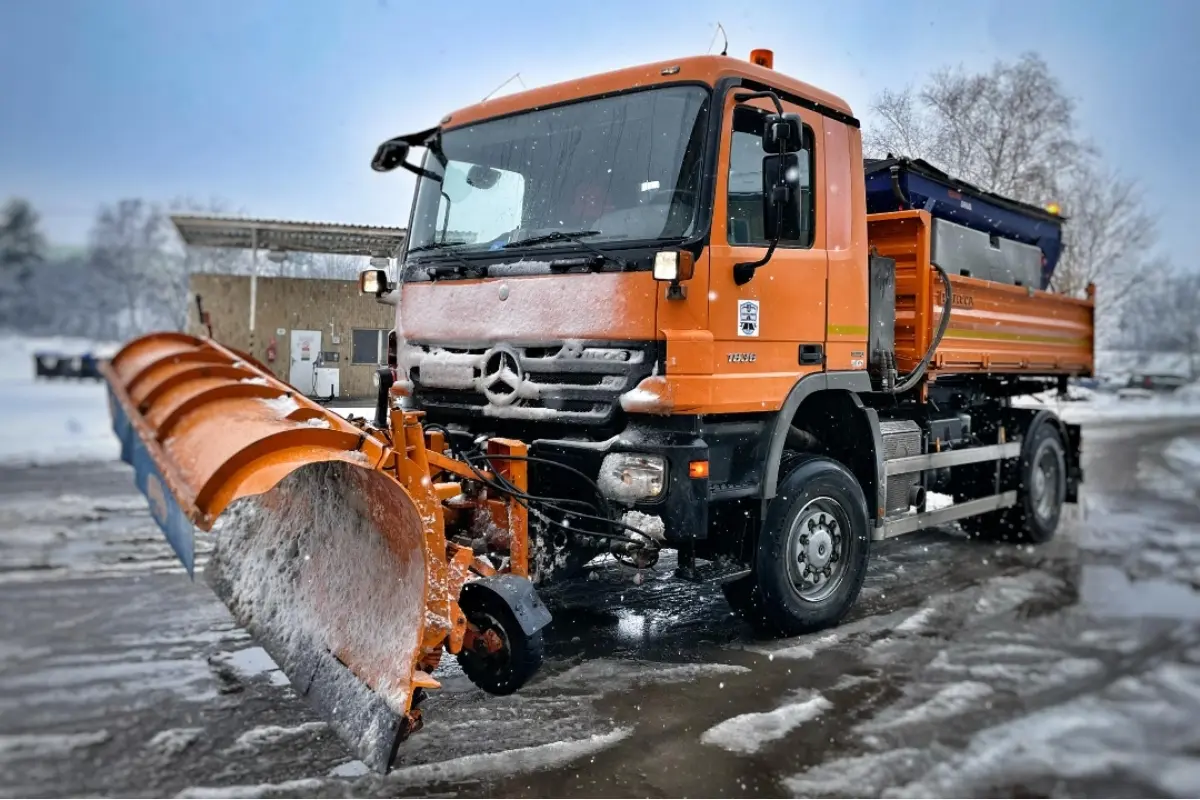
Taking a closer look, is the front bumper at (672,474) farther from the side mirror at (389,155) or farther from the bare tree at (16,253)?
the bare tree at (16,253)

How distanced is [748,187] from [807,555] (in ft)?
6.68

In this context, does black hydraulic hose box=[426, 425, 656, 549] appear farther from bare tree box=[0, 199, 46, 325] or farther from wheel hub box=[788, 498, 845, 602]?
bare tree box=[0, 199, 46, 325]

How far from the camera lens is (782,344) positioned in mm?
4820

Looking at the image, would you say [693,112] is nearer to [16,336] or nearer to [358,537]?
[358,537]

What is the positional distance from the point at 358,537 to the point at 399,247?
8.39 feet

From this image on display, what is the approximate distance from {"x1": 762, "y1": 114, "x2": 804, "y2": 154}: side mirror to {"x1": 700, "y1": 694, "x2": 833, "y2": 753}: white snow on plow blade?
253 cm

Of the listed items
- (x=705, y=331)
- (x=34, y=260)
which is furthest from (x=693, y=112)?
(x=34, y=260)

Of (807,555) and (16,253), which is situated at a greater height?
(16,253)

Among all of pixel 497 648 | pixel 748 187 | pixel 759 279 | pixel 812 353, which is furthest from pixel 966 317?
pixel 497 648

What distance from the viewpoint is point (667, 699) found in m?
4.08

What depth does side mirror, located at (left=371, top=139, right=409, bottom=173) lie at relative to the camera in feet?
16.9

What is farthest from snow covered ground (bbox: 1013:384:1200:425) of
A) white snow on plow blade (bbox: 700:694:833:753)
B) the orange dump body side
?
white snow on plow blade (bbox: 700:694:833:753)

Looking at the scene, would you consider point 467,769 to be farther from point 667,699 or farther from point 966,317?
point 966,317

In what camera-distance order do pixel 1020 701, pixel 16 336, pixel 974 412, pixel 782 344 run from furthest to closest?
1. pixel 974 412
2. pixel 782 344
3. pixel 1020 701
4. pixel 16 336
